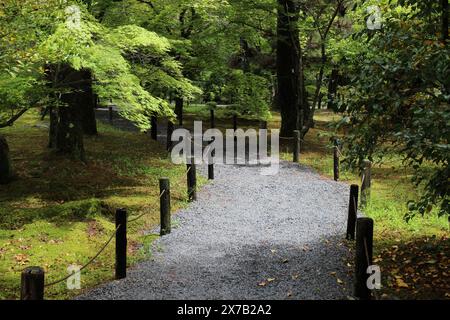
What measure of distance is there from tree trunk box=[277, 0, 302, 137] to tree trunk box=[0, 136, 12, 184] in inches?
503

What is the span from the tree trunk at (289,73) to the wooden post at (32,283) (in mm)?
17593

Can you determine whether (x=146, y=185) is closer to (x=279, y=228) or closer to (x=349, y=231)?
(x=279, y=228)

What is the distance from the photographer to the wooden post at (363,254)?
6.44 m

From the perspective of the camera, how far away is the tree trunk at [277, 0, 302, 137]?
21422mm

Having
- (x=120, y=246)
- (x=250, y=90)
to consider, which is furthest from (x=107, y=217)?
(x=250, y=90)

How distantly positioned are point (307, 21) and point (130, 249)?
15.0m

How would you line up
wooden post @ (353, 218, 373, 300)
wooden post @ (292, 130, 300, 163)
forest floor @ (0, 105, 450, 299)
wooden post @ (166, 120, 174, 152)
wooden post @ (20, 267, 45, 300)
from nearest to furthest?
wooden post @ (20, 267, 45, 300), wooden post @ (353, 218, 373, 300), forest floor @ (0, 105, 450, 299), wooden post @ (292, 130, 300, 163), wooden post @ (166, 120, 174, 152)

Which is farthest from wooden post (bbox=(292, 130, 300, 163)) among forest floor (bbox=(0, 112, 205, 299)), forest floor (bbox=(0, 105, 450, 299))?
forest floor (bbox=(0, 112, 205, 299))

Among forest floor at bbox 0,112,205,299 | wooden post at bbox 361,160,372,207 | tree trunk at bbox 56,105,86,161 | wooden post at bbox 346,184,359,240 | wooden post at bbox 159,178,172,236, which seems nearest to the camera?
forest floor at bbox 0,112,205,299

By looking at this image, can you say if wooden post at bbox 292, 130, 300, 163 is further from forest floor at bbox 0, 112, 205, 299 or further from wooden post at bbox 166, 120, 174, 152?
wooden post at bbox 166, 120, 174, 152

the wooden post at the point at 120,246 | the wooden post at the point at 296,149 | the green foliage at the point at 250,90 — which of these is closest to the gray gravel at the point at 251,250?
the wooden post at the point at 120,246

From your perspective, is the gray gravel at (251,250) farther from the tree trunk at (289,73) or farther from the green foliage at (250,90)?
the tree trunk at (289,73)

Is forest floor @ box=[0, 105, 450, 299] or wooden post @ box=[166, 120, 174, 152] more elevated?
wooden post @ box=[166, 120, 174, 152]

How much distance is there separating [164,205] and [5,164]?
5963 millimetres
